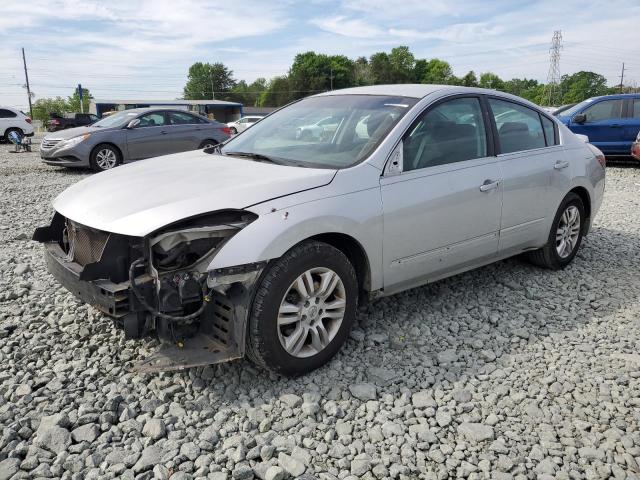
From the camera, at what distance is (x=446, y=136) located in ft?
13.0

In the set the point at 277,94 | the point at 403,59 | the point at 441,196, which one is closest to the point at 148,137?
the point at 441,196

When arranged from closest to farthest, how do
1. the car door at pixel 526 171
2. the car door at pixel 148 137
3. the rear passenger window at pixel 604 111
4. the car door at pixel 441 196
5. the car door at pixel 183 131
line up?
the car door at pixel 441 196, the car door at pixel 526 171, the car door at pixel 148 137, the rear passenger window at pixel 604 111, the car door at pixel 183 131

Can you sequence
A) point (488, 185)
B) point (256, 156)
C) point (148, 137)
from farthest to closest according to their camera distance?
point (148, 137) → point (488, 185) → point (256, 156)

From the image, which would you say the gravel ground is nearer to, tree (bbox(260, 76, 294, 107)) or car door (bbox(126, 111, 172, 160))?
car door (bbox(126, 111, 172, 160))

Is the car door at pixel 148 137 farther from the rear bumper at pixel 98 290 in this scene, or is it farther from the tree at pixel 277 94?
the tree at pixel 277 94

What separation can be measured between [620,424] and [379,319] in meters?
1.69

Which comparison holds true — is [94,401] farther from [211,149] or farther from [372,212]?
[211,149]

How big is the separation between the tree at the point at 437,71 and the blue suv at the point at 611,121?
107 meters

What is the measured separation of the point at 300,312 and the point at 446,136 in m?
1.77

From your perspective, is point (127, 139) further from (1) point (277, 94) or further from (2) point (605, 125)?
(1) point (277, 94)

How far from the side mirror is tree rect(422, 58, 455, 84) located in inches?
4238

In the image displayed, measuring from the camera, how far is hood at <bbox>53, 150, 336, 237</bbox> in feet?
9.50

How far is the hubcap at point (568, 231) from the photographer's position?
5.03 meters

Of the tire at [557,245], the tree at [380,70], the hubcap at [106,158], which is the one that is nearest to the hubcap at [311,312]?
the tire at [557,245]
